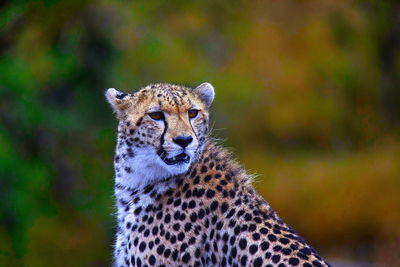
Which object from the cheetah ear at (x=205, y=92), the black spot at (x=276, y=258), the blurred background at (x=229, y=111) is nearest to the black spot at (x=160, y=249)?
the black spot at (x=276, y=258)

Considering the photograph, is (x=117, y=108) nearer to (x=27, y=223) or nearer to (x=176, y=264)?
(x=176, y=264)

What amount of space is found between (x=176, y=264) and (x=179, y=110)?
35.3 inches

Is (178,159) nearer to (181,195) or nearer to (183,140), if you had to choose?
(183,140)

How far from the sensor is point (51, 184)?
13.6 metres

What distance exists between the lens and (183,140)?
5059mm

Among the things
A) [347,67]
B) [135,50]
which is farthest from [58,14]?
[347,67]

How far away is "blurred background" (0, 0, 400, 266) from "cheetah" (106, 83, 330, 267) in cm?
662

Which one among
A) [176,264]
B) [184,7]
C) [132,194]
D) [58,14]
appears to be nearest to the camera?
[176,264]

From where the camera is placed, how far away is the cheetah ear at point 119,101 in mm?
5473

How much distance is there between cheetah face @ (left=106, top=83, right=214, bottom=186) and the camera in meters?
5.11

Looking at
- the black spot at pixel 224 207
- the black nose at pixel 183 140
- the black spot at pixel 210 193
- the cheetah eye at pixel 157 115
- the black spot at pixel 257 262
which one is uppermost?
the cheetah eye at pixel 157 115

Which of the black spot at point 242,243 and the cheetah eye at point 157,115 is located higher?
the cheetah eye at point 157,115

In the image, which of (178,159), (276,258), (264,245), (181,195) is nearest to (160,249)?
(181,195)

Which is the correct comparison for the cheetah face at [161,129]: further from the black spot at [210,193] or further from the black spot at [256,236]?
the black spot at [256,236]
